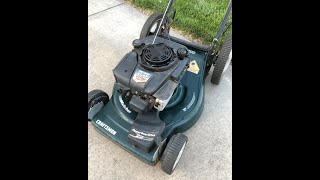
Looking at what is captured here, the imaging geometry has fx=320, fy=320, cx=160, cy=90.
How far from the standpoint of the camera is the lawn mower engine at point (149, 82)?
1.84 m

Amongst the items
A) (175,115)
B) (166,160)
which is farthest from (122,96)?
(166,160)

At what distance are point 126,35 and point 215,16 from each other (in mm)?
1048

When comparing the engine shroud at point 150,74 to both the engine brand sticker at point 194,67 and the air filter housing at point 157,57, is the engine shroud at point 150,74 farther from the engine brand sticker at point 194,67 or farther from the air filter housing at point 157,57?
the engine brand sticker at point 194,67

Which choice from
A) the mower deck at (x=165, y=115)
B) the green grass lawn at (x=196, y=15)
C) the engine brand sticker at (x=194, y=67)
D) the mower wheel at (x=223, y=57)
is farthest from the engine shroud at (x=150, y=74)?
the green grass lawn at (x=196, y=15)

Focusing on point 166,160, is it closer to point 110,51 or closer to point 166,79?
point 166,79

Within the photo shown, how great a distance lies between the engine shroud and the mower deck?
21cm

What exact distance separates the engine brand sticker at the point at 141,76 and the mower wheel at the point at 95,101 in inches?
16.7

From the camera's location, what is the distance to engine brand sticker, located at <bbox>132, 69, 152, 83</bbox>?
5.98 feet

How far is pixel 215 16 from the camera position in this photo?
3.58 meters

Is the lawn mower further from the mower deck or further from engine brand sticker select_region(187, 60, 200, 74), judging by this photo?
engine brand sticker select_region(187, 60, 200, 74)

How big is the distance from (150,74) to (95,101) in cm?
50

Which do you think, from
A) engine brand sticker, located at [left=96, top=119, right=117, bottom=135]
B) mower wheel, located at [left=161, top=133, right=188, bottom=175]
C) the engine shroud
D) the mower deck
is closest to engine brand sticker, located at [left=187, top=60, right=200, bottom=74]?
the mower deck

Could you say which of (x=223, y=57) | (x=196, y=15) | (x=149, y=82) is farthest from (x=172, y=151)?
(x=196, y=15)

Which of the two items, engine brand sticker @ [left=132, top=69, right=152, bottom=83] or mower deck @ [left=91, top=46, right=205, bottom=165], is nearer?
engine brand sticker @ [left=132, top=69, right=152, bottom=83]
